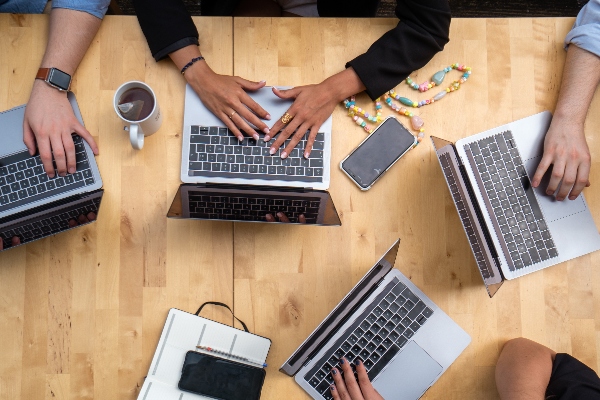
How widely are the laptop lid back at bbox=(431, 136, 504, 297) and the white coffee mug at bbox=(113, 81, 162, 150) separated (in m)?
0.61

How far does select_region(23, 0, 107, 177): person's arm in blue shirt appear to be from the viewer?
1.24m

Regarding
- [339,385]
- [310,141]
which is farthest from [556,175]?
[339,385]

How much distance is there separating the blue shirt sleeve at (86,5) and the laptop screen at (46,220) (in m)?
0.42

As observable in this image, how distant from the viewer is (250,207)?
48.4 inches

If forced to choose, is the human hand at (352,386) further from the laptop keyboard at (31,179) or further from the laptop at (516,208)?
the laptop keyboard at (31,179)

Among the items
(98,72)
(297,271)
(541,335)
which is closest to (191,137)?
(98,72)

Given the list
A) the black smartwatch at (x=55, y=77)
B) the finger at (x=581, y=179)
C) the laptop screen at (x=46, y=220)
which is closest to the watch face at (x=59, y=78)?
the black smartwatch at (x=55, y=77)

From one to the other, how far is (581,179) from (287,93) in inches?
27.8

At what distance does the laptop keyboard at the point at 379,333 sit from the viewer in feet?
4.18

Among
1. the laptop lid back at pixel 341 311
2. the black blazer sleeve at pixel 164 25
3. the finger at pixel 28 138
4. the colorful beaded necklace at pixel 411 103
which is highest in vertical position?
the black blazer sleeve at pixel 164 25

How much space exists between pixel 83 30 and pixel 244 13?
49 cm

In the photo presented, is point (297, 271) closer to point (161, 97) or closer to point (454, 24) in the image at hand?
point (161, 97)

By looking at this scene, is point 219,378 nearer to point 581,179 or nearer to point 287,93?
point 287,93

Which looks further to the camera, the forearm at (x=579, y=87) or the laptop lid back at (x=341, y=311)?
the forearm at (x=579, y=87)
